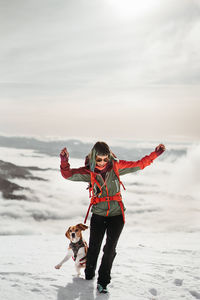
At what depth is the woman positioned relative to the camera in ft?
16.2

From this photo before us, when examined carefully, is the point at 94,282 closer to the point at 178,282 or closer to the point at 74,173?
the point at 178,282

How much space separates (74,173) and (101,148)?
2.01ft

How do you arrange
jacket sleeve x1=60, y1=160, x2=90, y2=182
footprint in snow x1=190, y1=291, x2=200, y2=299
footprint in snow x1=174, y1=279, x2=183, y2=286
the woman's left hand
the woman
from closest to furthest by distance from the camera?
jacket sleeve x1=60, y1=160, x2=90, y2=182 < the woman < the woman's left hand < footprint in snow x1=190, y1=291, x2=200, y2=299 < footprint in snow x1=174, y1=279, x2=183, y2=286

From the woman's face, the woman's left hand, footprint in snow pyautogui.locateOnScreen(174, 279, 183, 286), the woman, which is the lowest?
footprint in snow pyautogui.locateOnScreen(174, 279, 183, 286)

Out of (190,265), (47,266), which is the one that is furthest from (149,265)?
(47,266)

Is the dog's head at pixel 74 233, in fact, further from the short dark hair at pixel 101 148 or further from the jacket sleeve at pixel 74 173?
the short dark hair at pixel 101 148

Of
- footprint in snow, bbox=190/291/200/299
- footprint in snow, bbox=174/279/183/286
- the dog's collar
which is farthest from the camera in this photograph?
footprint in snow, bbox=174/279/183/286

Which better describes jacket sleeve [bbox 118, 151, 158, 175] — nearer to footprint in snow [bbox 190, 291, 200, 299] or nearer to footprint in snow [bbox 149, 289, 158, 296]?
footprint in snow [bbox 149, 289, 158, 296]

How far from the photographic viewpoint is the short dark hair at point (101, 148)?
4.88 metres

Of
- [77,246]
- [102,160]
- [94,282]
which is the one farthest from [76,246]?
[102,160]

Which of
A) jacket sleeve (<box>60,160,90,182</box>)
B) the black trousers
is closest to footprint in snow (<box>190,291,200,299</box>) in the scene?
the black trousers

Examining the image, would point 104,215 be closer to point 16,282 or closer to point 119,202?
point 119,202

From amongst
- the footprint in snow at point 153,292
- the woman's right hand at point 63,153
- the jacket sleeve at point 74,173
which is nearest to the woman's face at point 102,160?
the jacket sleeve at point 74,173

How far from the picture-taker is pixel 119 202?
506cm
